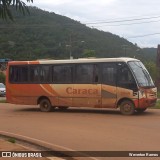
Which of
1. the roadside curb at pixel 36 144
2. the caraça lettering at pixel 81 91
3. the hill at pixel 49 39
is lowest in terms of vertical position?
the roadside curb at pixel 36 144

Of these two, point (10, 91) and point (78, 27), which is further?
point (78, 27)

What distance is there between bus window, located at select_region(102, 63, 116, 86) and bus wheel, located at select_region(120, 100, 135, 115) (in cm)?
98

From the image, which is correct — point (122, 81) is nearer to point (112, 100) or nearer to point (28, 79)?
point (112, 100)

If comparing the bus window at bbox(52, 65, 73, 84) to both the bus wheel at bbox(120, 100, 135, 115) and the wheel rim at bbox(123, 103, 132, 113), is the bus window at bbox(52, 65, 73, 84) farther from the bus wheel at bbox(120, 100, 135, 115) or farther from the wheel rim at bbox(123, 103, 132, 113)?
the wheel rim at bbox(123, 103, 132, 113)

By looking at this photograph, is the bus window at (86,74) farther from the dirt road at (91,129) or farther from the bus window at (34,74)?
the bus window at (34,74)

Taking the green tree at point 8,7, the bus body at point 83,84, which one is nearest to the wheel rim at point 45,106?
the bus body at point 83,84

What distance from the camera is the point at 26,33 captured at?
62.7 meters

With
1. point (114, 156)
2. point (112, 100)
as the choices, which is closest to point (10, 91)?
point (112, 100)

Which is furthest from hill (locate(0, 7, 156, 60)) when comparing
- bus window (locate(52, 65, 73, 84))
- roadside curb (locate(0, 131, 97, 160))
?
roadside curb (locate(0, 131, 97, 160))

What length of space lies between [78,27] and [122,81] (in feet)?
160

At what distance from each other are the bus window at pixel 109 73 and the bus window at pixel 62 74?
185cm

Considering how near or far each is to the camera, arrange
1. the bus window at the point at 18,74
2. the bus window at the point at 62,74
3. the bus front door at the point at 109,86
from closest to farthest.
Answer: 1. the bus front door at the point at 109,86
2. the bus window at the point at 62,74
3. the bus window at the point at 18,74

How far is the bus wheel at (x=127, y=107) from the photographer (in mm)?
20078

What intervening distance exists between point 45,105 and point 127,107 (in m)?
4.71
